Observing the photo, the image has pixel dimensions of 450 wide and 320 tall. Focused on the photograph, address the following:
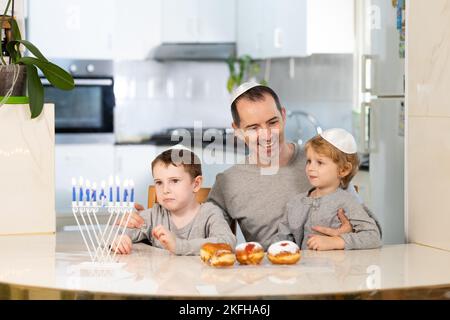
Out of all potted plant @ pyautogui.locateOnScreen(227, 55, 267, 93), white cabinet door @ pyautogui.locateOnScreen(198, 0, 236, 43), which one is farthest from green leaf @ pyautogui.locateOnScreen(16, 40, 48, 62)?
potted plant @ pyautogui.locateOnScreen(227, 55, 267, 93)

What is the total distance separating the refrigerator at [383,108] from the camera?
12.8 ft

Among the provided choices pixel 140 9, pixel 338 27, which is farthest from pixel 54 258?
pixel 140 9

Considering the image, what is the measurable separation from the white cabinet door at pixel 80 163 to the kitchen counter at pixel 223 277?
9.98 ft

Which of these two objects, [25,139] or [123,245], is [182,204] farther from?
[25,139]

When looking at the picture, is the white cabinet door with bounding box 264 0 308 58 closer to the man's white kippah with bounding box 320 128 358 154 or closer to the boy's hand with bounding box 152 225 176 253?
the man's white kippah with bounding box 320 128 358 154

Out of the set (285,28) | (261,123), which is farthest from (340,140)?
(285,28)

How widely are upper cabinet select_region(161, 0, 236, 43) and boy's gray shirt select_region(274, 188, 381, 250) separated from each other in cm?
342

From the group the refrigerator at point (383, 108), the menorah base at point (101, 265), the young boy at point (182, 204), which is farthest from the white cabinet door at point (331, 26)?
the menorah base at point (101, 265)

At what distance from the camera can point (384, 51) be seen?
165 inches

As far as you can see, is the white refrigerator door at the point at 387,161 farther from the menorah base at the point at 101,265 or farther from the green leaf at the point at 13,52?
the menorah base at the point at 101,265

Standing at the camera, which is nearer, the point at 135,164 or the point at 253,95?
the point at 253,95

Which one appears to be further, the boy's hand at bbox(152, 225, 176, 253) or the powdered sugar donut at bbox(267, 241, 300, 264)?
the boy's hand at bbox(152, 225, 176, 253)

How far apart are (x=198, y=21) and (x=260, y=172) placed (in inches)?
130

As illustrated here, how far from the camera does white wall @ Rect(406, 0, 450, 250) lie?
2150mm
